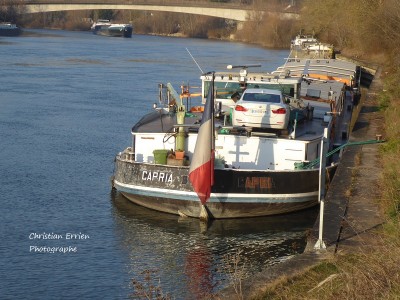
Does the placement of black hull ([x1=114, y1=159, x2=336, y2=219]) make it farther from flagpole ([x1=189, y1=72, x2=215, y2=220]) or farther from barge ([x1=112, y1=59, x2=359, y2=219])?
flagpole ([x1=189, y1=72, x2=215, y2=220])

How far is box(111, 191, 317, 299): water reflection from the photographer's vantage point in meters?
15.5

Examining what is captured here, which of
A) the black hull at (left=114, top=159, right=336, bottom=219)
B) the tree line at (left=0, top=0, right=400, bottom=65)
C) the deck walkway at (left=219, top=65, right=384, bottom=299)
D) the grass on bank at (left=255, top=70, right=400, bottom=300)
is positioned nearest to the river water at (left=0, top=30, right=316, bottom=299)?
the black hull at (left=114, top=159, right=336, bottom=219)

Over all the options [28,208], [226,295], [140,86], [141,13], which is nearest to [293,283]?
[226,295]

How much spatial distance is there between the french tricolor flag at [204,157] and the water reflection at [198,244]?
A: 1119 mm

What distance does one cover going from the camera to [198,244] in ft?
57.8

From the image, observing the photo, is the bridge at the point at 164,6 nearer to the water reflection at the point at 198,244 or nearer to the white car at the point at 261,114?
the white car at the point at 261,114

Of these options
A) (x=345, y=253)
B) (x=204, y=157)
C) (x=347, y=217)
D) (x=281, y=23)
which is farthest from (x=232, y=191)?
(x=281, y=23)

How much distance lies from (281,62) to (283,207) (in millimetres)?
44116

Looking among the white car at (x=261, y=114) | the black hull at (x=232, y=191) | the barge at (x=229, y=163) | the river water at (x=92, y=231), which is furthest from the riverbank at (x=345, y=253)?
the white car at (x=261, y=114)

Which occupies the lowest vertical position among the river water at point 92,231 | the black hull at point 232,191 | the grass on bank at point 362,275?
the river water at point 92,231

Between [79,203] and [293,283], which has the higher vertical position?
[293,283]

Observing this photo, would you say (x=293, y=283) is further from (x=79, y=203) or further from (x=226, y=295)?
(x=79, y=203)

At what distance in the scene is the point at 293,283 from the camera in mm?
11664

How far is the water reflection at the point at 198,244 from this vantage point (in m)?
15.5
